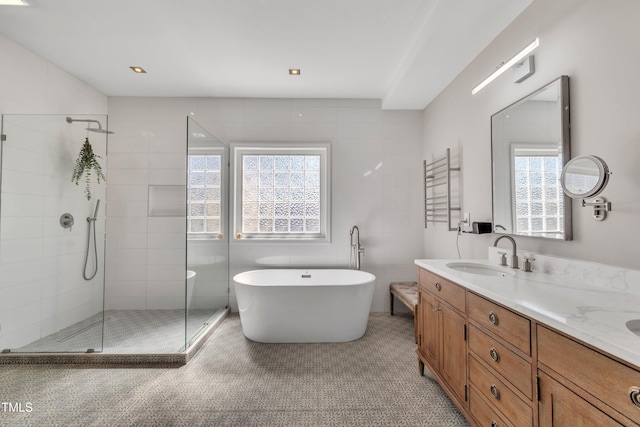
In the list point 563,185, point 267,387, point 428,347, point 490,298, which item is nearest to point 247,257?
point 267,387

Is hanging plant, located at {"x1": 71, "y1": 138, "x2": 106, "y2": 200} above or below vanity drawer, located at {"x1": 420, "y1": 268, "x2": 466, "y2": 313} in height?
above

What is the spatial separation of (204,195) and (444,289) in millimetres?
2277

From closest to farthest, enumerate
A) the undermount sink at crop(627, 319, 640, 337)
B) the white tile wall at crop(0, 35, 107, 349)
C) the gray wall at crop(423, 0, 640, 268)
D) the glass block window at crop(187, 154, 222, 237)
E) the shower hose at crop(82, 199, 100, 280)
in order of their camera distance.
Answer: the undermount sink at crop(627, 319, 640, 337)
the gray wall at crop(423, 0, 640, 268)
the white tile wall at crop(0, 35, 107, 349)
the glass block window at crop(187, 154, 222, 237)
the shower hose at crop(82, 199, 100, 280)

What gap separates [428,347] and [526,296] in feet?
3.22

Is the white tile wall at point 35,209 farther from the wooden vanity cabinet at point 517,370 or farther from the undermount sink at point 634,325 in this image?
the undermount sink at point 634,325

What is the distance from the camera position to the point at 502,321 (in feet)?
3.77

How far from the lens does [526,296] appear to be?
1.12 metres

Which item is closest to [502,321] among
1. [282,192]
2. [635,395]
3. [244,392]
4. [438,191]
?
[635,395]

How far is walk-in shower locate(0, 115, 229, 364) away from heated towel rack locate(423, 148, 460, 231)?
239 cm

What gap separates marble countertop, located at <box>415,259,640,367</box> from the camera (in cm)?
74

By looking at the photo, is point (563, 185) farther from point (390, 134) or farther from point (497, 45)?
point (390, 134)

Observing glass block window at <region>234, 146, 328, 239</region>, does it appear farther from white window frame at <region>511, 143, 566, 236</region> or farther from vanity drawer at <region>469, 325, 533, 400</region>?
vanity drawer at <region>469, 325, 533, 400</region>

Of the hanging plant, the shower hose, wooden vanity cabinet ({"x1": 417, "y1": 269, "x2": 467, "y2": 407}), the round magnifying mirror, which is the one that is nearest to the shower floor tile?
the shower hose

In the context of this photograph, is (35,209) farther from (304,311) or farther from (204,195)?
(304,311)
